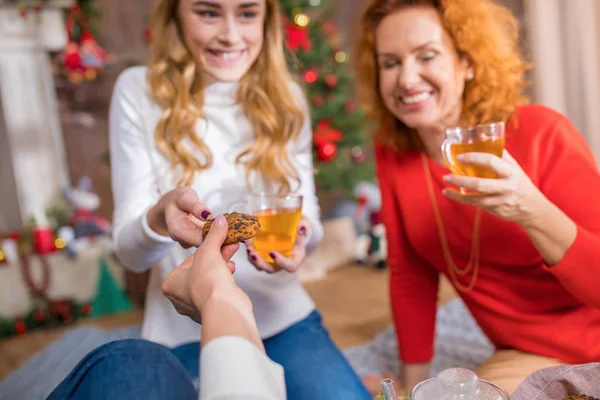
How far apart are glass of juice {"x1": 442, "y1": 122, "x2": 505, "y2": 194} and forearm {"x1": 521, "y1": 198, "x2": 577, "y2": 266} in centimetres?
15

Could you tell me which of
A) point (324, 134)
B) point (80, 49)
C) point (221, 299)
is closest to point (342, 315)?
point (324, 134)

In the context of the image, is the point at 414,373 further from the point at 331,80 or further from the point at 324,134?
the point at 331,80

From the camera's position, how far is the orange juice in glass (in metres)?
1.10

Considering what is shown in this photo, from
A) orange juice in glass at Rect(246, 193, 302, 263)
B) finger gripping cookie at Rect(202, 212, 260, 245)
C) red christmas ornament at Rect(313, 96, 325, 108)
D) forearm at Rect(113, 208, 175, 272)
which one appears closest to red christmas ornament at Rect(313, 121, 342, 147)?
red christmas ornament at Rect(313, 96, 325, 108)

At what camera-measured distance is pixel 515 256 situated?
54.1 inches

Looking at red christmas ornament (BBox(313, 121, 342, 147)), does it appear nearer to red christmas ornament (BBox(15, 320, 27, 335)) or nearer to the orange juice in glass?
red christmas ornament (BBox(15, 320, 27, 335))

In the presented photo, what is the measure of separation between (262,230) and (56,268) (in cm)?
244

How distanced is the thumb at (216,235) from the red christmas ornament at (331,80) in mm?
2700

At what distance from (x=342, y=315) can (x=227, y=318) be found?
2.15m

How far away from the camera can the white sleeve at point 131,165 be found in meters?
1.31

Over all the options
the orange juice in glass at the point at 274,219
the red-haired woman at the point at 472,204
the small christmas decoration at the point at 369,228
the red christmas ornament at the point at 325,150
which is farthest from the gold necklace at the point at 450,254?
the small christmas decoration at the point at 369,228

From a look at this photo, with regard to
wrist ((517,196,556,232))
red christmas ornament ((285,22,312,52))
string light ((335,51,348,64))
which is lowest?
wrist ((517,196,556,232))

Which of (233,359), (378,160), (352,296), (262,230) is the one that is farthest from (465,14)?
(352,296)

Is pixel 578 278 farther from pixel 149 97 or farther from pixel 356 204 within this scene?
pixel 356 204
